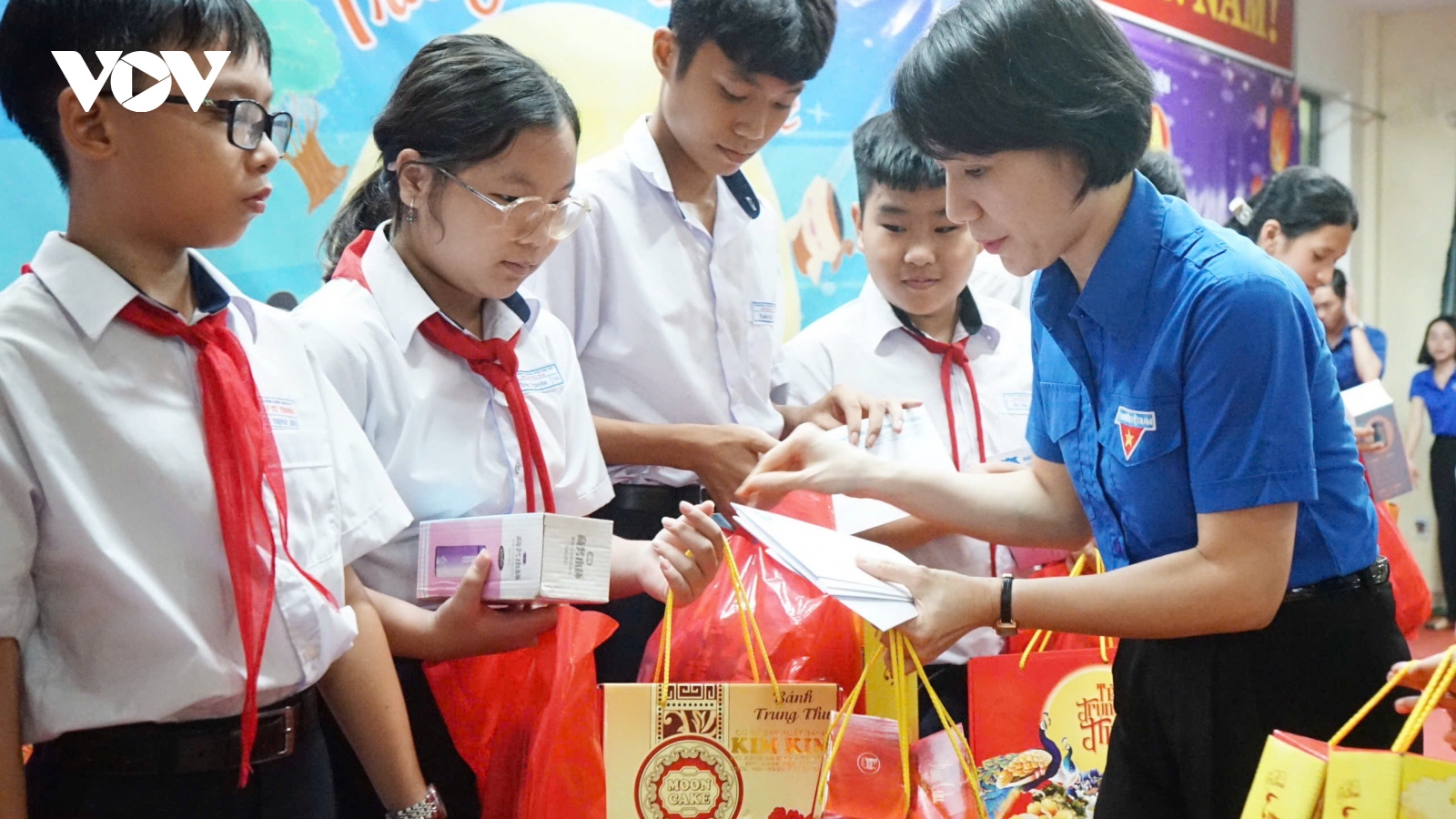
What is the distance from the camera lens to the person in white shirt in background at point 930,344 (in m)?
2.48

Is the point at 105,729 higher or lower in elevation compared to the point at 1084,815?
higher

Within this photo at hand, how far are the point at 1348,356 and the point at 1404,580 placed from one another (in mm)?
3472

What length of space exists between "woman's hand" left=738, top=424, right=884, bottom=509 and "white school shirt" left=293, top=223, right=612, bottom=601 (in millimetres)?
300

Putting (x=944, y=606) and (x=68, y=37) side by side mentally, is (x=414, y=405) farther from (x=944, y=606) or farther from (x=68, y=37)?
(x=944, y=606)

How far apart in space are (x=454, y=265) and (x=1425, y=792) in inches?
54.2

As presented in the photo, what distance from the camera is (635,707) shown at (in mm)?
1722

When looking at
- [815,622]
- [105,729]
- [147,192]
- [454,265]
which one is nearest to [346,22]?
[454,265]

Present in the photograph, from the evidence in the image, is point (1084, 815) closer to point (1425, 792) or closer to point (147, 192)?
point (1425, 792)

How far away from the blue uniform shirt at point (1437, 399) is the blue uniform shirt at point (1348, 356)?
104cm

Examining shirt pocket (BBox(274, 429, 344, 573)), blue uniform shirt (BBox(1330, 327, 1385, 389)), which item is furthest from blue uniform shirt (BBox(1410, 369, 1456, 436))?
shirt pocket (BBox(274, 429, 344, 573))

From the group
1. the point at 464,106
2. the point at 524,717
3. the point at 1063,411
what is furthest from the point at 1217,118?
the point at 524,717

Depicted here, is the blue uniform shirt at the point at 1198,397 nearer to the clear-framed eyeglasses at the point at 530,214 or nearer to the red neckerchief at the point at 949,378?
the clear-framed eyeglasses at the point at 530,214

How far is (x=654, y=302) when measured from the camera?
2348 mm

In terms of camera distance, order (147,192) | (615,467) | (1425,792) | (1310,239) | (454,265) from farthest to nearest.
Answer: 1. (1310,239)
2. (615,467)
3. (454,265)
4. (147,192)
5. (1425,792)
